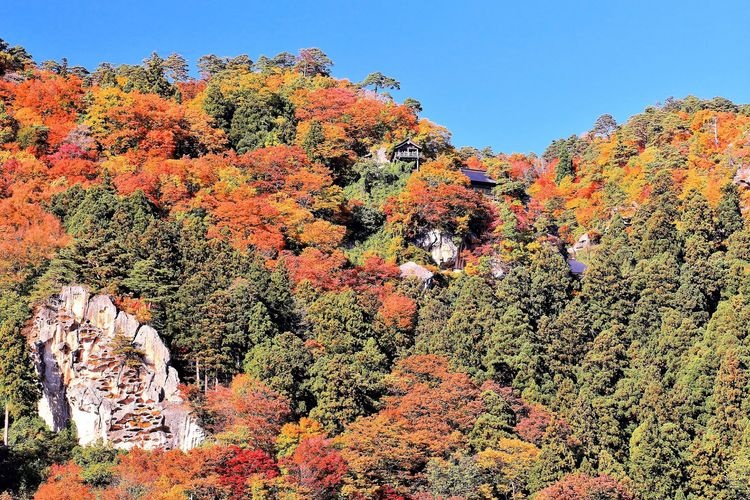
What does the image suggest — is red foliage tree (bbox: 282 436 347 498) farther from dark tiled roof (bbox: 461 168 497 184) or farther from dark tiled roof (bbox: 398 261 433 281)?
dark tiled roof (bbox: 461 168 497 184)

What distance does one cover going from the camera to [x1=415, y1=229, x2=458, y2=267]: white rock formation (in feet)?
188

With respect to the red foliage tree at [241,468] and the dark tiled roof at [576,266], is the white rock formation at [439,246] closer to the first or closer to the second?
the dark tiled roof at [576,266]

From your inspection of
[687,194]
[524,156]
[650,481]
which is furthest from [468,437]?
[524,156]

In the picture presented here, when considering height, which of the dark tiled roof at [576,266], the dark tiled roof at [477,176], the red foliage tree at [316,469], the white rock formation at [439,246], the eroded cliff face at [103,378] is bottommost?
the red foliage tree at [316,469]

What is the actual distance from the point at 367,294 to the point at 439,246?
27.4ft

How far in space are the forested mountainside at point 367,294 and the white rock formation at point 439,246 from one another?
0.12 meters

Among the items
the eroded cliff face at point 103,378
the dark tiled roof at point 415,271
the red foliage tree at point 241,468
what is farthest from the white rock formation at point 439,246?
the red foliage tree at point 241,468

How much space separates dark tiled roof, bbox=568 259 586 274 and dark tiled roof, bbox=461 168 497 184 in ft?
29.1

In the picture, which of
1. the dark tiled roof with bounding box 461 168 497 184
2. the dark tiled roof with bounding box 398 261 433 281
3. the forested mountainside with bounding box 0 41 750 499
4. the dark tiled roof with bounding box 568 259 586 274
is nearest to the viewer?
the forested mountainside with bounding box 0 41 750 499

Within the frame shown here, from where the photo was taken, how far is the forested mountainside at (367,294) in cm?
3919

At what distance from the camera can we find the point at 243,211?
173 ft

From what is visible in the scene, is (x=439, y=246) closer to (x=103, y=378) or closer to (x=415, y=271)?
(x=415, y=271)

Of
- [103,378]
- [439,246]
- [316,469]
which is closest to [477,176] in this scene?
[439,246]

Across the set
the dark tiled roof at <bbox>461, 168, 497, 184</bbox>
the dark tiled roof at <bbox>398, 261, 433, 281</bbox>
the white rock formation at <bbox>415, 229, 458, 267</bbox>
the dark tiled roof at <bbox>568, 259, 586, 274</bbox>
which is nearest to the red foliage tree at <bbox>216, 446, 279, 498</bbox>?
the dark tiled roof at <bbox>398, 261, 433, 281</bbox>
